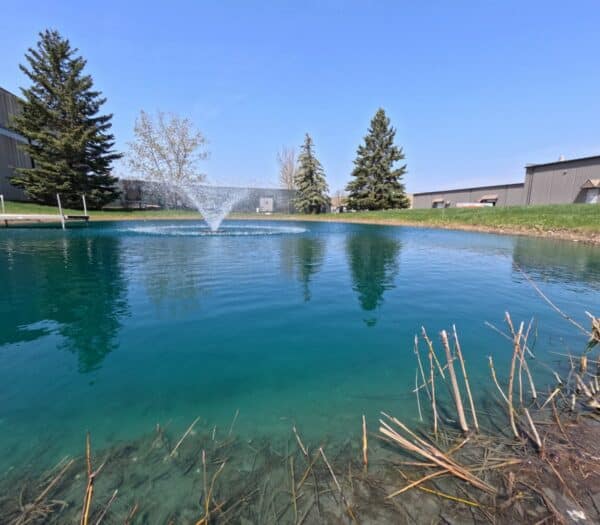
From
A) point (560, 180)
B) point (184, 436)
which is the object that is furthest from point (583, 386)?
point (560, 180)

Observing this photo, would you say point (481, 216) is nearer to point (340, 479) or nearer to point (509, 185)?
point (509, 185)

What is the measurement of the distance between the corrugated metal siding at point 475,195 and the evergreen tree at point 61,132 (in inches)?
1670

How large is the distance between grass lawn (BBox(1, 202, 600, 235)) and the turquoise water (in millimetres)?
12443

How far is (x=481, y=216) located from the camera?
2377 centimetres

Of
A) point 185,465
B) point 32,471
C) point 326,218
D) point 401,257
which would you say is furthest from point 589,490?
point 326,218

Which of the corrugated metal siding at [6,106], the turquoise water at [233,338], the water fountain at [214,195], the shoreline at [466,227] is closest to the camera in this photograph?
the turquoise water at [233,338]

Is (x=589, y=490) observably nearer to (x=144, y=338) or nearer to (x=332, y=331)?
(x=332, y=331)

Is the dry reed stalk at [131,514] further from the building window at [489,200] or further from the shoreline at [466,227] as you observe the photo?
the building window at [489,200]

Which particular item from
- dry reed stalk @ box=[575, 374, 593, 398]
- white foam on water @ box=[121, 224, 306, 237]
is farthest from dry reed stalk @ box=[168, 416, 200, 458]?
white foam on water @ box=[121, 224, 306, 237]

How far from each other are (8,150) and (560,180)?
52.7 m

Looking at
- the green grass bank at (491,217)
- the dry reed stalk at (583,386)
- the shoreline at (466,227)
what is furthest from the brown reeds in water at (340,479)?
the green grass bank at (491,217)

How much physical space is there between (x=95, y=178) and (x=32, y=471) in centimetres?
3562

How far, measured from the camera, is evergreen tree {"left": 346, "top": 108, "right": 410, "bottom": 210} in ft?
122

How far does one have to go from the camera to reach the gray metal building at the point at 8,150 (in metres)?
25.9
